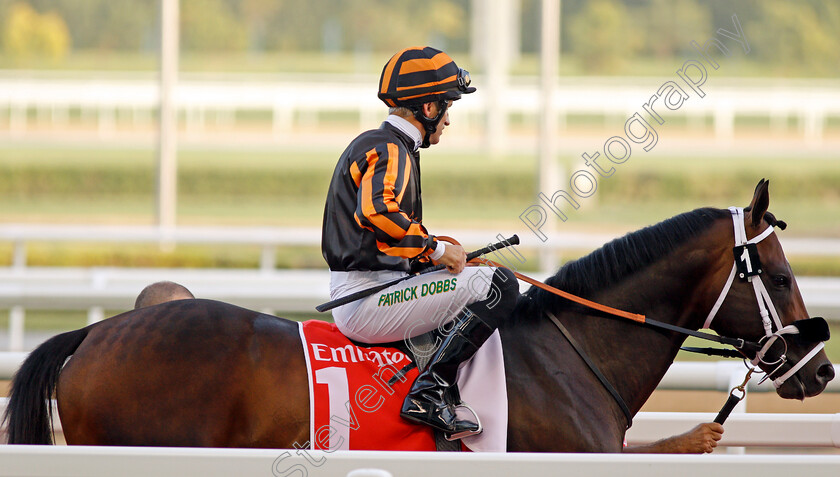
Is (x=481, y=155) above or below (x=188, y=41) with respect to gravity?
below

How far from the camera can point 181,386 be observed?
2.60m

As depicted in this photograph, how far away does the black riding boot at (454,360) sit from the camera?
8.70ft

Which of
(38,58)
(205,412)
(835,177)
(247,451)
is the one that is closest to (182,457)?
(247,451)

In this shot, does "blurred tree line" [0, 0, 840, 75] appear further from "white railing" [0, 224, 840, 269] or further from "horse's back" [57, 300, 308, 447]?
"horse's back" [57, 300, 308, 447]

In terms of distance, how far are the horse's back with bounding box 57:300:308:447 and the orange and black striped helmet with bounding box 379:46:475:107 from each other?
2.81ft

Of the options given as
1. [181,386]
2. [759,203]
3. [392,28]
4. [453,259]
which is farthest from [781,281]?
[392,28]

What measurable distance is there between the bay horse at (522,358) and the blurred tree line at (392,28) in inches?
705

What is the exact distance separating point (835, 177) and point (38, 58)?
17.8 m

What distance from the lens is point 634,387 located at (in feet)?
9.71

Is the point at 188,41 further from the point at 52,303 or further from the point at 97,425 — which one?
the point at 97,425

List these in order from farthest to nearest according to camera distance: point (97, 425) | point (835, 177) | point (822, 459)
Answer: point (835, 177) → point (97, 425) → point (822, 459)

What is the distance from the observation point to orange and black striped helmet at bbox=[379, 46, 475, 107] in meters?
2.86

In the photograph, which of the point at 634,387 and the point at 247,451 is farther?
the point at 634,387

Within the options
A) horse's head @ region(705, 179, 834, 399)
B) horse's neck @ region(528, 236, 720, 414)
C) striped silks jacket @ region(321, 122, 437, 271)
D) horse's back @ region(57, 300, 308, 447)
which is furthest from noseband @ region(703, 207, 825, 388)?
horse's back @ region(57, 300, 308, 447)
